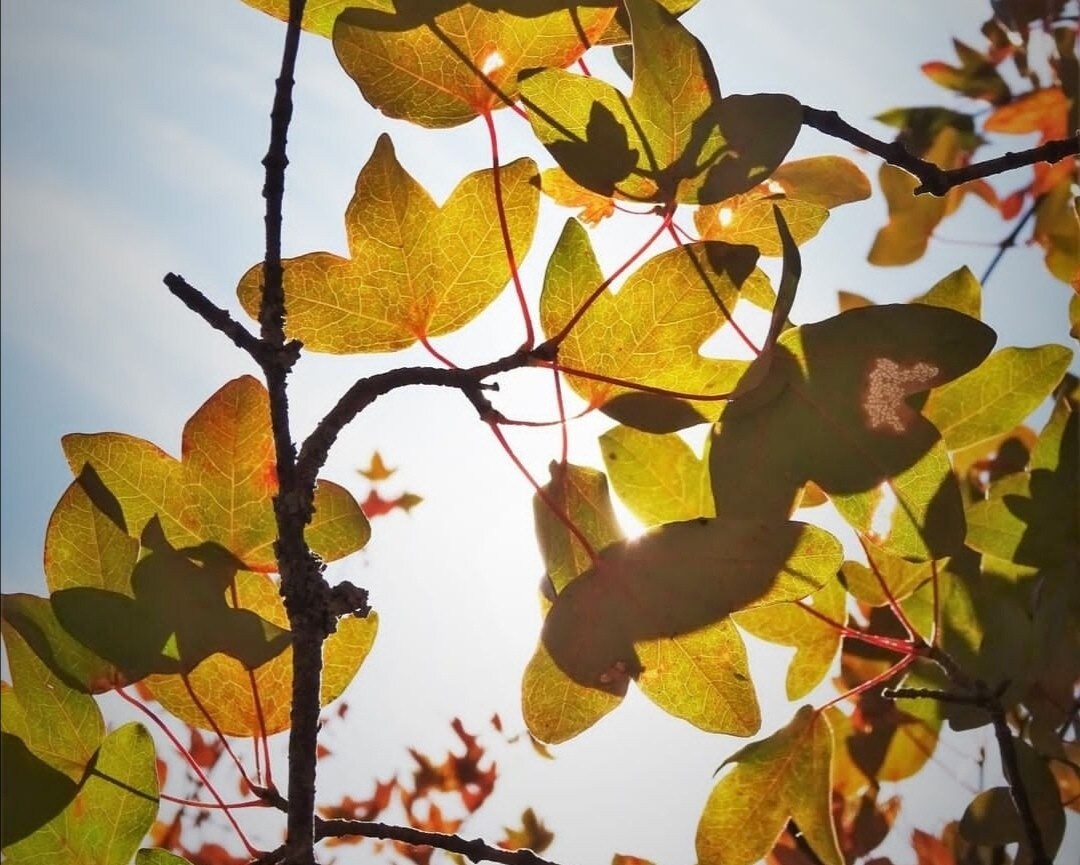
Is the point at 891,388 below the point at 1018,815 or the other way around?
the other way around

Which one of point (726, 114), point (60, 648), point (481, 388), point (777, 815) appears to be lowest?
point (777, 815)

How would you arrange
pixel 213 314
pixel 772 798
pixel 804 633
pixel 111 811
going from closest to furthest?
pixel 213 314
pixel 111 811
pixel 772 798
pixel 804 633

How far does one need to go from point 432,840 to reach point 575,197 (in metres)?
0.38

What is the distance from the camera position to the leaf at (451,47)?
478 mm

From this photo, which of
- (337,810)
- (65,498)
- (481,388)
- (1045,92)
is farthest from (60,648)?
(1045,92)

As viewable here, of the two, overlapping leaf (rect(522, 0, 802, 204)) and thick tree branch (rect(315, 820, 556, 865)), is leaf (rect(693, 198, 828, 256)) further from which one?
thick tree branch (rect(315, 820, 556, 865))

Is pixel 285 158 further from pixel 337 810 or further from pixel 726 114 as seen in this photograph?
pixel 337 810

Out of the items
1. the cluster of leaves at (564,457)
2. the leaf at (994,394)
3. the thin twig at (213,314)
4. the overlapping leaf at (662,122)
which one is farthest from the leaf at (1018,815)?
the thin twig at (213,314)

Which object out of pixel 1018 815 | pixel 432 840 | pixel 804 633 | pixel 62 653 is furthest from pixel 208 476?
pixel 1018 815

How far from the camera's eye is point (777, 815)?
2.14 feet

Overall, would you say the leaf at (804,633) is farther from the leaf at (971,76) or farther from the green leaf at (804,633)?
the leaf at (971,76)

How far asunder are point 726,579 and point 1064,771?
0.56 metres

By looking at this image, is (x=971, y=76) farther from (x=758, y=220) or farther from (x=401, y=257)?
(x=401, y=257)

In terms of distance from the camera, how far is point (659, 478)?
2.18 feet
